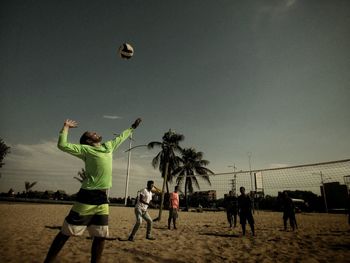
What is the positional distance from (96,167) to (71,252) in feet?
11.1

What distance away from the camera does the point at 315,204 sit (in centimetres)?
2928

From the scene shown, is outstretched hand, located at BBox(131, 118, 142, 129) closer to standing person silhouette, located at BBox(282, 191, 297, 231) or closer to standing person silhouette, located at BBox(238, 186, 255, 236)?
standing person silhouette, located at BBox(238, 186, 255, 236)

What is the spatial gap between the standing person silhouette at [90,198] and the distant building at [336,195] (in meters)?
28.3

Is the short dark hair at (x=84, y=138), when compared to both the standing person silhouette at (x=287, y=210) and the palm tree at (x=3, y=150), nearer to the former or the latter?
the standing person silhouette at (x=287, y=210)

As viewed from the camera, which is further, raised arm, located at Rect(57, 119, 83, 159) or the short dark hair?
the short dark hair

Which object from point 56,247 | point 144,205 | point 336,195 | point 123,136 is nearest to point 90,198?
point 56,247

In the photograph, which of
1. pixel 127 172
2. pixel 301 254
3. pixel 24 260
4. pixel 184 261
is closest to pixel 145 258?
pixel 184 261

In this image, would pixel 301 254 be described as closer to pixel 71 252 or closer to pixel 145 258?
pixel 145 258

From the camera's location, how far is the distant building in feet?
80.0

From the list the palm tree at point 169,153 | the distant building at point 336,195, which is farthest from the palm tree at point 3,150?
the distant building at point 336,195

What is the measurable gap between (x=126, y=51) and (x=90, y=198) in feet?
18.8

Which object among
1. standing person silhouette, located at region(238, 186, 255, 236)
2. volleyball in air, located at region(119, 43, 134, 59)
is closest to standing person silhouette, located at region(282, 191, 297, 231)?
standing person silhouette, located at region(238, 186, 255, 236)

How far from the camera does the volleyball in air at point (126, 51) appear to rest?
749cm

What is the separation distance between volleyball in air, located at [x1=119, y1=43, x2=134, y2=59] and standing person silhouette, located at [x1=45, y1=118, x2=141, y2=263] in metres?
4.82
